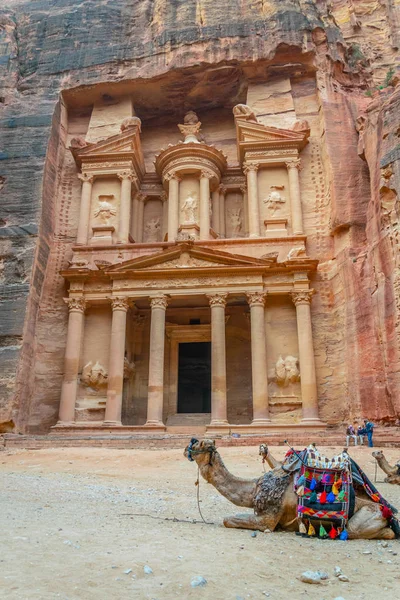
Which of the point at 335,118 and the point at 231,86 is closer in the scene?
the point at 335,118

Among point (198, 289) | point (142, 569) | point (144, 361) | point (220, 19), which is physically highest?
A: point (220, 19)

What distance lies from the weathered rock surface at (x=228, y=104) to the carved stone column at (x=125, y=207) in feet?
9.22

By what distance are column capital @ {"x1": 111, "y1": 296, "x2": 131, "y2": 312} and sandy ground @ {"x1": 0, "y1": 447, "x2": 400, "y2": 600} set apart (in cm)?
1249

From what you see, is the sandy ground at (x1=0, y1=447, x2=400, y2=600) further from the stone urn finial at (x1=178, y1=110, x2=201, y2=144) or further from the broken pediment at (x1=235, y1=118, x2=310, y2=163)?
the stone urn finial at (x1=178, y1=110, x2=201, y2=144)

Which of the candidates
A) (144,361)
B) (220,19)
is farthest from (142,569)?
(220,19)

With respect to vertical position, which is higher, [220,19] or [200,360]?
[220,19]

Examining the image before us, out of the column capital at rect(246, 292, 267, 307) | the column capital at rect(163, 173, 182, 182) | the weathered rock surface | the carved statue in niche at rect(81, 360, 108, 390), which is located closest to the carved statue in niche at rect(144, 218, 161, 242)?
the column capital at rect(163, 173, 182, 182)

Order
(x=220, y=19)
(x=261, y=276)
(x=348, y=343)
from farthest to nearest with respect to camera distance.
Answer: (x=220, y=19) < (x=261, y=276) < (x=348, y=343)

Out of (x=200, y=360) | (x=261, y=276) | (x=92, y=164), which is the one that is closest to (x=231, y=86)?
(x=92, y=164)

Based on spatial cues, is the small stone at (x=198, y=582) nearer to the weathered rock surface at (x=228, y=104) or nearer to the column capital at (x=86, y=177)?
the weathered rock surface at (x=228, y=104)

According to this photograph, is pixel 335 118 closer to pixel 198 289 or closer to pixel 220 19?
pixel 220 19

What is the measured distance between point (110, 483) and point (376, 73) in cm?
2625

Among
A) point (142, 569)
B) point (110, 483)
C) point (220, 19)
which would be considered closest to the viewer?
point (142, 569)

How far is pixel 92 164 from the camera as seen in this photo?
82.2 feet
